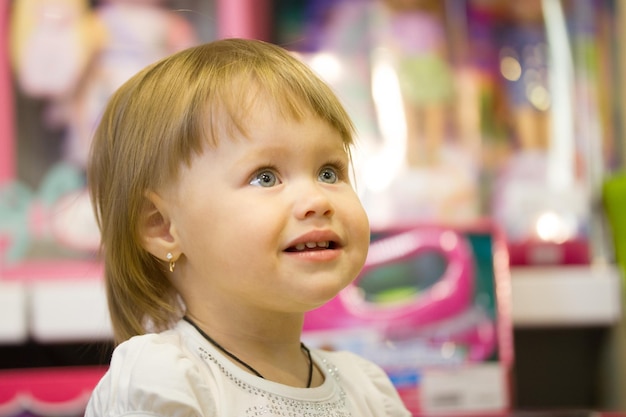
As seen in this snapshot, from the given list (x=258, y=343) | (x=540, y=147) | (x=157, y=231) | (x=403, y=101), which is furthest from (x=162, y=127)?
(x=540, y=147)

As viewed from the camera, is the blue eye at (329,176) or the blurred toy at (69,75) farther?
the blurred toy at (69,75)

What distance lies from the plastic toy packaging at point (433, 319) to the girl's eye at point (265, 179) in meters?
0.69

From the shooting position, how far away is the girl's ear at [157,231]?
0.78 m

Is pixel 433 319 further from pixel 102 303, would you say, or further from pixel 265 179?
pixel 265 179

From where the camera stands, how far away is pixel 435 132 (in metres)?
1.70

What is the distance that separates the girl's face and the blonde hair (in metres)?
0.02

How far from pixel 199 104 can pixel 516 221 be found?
3.50 feet

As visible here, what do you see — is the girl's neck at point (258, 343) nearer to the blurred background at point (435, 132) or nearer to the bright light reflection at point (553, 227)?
the blurred background at point (435, 132)

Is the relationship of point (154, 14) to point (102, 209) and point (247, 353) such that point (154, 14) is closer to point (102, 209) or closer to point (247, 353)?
point (102, 209)

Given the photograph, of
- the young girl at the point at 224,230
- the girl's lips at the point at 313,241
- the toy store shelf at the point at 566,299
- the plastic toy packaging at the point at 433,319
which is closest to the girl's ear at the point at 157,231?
the young girl at the point at 224,230

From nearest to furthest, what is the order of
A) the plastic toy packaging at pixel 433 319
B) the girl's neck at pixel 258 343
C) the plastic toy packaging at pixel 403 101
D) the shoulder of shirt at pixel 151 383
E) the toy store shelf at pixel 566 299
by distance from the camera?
the shoulder of shirt at pixel 151 383 < the girl's neck at pixel 258 343 < the plastic toy packaging at pixel 433 319 < the toy store shelf at pixel 566 299 < the plastic toy packaging at pixel 403 101

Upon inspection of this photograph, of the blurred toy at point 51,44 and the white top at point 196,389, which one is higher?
the blurred toy at point 51,44

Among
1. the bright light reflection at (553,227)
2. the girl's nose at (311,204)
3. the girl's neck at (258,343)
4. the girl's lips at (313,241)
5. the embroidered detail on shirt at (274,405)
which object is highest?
the girl's nose at (311,204)

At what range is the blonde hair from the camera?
746 mm
